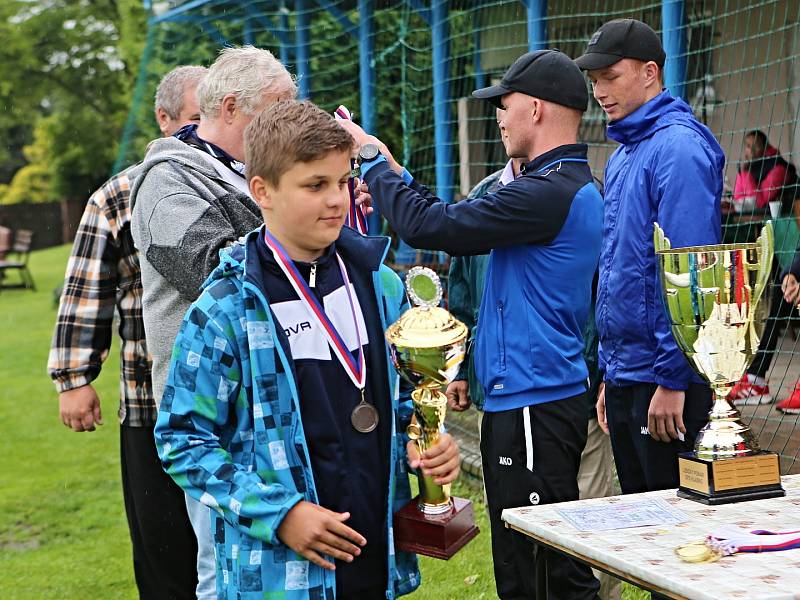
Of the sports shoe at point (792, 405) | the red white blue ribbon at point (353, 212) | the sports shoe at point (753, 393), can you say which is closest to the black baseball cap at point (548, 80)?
the red white blue ribbon at point (353, 212)

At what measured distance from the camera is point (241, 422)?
2.25 m

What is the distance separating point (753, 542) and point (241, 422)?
111cm

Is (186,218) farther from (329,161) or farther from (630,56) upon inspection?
(630,56)

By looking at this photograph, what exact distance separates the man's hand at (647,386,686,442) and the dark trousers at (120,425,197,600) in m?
1.67

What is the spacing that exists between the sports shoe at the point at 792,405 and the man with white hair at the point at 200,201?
387 centimetres

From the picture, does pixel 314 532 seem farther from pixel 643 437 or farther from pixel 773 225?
pixel 773 225

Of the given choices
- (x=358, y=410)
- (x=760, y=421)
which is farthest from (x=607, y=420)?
(x=760, y=421)

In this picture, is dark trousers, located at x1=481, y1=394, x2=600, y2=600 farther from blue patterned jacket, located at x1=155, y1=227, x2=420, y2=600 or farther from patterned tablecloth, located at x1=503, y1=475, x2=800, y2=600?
blue patterned jacket, located at x1=155, y1=227, x2=420, y2=600

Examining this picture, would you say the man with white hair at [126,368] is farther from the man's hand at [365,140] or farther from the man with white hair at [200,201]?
the man's hand at [365,140]

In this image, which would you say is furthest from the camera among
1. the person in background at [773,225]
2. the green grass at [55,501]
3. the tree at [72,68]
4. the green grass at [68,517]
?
the tree at [72,68]

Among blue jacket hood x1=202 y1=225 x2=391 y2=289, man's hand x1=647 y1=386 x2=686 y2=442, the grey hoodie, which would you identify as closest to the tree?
the grey hoodie

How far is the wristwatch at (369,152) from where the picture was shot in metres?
3.13

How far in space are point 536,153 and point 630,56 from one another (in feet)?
2.07

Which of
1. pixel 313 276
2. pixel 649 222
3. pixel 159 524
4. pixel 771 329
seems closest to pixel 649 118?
pixel 649 222
